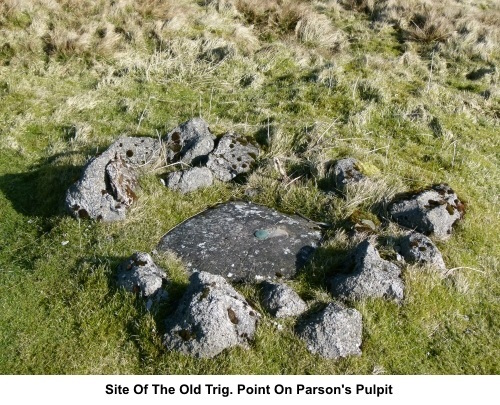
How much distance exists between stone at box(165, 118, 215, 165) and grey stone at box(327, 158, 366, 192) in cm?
213

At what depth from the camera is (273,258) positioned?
727 cm

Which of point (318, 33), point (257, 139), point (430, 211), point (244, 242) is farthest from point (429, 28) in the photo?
point (244, 242)

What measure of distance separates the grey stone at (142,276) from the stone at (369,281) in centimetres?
208

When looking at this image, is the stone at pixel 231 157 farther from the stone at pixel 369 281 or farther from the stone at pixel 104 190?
the stone at pixel 369 281

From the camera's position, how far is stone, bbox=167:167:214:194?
8.78 metres

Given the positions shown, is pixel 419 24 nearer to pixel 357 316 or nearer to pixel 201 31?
pixel 201 31

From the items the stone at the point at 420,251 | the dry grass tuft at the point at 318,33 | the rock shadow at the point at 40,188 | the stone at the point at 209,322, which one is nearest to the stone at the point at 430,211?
the stone at the point at 420,251

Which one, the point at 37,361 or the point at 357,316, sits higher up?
the point at 357,316

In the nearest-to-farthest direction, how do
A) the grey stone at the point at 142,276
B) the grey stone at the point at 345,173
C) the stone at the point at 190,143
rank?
the grey stone at the point at 142,276
the grey stone at the point at 345,173
the stone at the point at 190,143

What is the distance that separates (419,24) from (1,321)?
14.3 meters

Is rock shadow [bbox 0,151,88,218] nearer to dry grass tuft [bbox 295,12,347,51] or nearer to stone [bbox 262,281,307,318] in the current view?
stone [bbox 262,281,307,318]

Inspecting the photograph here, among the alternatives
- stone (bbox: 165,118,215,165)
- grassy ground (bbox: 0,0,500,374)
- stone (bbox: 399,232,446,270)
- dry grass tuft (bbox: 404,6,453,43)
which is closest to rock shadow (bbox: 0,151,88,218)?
grassy ground (bbox: 0,0,500,374)

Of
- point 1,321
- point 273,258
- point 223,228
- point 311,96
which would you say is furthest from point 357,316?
point 311,96

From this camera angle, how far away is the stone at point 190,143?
9375 mm
